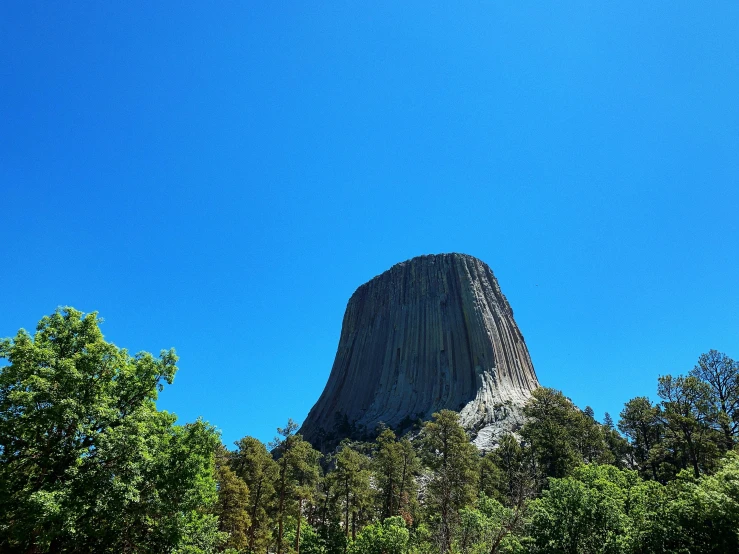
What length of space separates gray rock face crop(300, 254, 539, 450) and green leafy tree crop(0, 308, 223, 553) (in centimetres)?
6280

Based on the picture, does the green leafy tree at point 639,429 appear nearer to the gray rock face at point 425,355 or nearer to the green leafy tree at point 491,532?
the green leafy tree at point 491,532

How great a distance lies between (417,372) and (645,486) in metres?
71.0

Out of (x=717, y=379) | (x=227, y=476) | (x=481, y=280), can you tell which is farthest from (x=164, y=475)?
(x=481, y=280)

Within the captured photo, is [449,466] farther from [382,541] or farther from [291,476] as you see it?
[291,476]

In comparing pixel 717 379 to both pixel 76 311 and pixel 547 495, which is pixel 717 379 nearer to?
pixel 547 495

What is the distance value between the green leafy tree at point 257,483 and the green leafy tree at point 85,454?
48.9 ft

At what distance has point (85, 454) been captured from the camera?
1268 centimetres

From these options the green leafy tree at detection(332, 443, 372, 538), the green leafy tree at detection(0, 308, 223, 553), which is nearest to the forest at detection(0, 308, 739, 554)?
the green leafy tree at detection(0, 308, 223, 553)

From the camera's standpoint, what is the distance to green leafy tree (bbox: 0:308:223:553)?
11.7m

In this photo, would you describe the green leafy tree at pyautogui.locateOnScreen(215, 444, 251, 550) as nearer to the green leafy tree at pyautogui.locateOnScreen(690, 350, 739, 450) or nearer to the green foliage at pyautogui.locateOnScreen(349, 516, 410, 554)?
the green foliage at pyautogui.locateOnScreen(349, 516, 410, 554)

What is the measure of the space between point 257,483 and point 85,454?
18.3 metres

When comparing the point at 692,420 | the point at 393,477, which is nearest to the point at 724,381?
the point at 692,420

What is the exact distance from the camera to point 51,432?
12516mm

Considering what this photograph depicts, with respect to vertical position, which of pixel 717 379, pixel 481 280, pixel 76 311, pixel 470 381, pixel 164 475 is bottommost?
pixel 164 475
